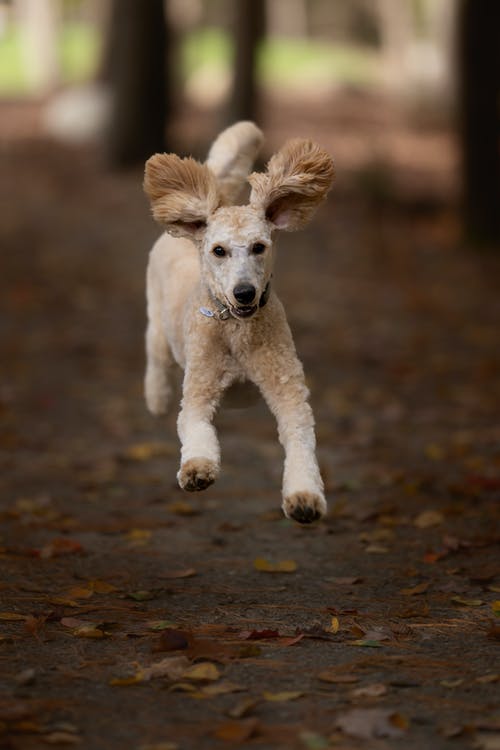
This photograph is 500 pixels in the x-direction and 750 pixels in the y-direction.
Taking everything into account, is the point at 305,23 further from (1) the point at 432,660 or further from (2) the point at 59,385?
(1) the point at 432,660

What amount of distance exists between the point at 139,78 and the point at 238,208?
13.3m

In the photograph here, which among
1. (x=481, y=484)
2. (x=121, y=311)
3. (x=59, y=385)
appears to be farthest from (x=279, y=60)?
(x=481, y=484)

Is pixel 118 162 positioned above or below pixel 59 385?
above

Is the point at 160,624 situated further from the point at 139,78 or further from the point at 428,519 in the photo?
the point at 139,78

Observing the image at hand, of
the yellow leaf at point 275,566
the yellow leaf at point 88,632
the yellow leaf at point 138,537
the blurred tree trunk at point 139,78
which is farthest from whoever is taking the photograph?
the blurred tree trunk at point 139,78

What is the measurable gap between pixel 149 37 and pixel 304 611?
45.0 ft

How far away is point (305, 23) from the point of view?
5541cm

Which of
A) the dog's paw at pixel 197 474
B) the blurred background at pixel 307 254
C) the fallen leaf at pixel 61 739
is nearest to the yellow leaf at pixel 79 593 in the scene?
→ the dog's paw at pixel 197 474

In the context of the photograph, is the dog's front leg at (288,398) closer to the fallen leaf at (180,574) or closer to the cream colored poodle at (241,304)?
the cream colored poodle at (241,304)

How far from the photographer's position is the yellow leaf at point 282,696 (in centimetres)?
393

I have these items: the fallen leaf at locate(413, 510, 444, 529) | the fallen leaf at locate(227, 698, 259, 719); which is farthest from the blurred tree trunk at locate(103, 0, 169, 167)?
the fallen leaf at locate(227, 698, 259, 719)

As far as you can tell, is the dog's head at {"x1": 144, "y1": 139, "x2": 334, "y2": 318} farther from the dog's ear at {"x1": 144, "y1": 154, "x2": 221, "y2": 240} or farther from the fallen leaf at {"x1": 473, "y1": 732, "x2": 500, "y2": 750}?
the fallen leaf at {"x1": 473, "y1": 732, "x2": 500, "y2": 750}

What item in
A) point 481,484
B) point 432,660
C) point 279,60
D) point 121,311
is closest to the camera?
point 432,660

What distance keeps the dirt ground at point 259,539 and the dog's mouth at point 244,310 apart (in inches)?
49.7
